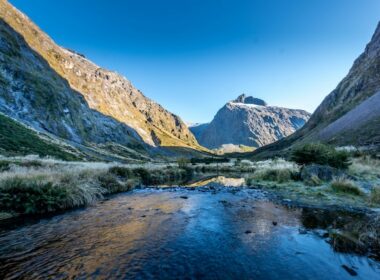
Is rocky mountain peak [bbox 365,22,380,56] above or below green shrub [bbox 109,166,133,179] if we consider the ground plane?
above

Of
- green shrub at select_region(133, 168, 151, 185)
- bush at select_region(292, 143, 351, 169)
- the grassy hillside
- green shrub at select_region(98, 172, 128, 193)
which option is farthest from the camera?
the grassy hillside

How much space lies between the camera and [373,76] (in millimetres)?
110562

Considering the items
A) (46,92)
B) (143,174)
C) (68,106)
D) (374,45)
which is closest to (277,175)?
(143,174)

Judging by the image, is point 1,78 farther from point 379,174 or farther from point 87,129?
point 379,174

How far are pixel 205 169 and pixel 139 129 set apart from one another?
145 metres

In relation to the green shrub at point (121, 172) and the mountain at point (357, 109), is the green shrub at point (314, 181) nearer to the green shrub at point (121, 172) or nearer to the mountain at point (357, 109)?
the green shrub at point (121, 172)

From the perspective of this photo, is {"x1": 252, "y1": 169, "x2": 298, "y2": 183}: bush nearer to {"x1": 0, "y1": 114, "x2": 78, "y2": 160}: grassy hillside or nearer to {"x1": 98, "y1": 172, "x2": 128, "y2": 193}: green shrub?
{"x1": 98, "y1": 172, "x2": 128, "y2": 193}: green shrub

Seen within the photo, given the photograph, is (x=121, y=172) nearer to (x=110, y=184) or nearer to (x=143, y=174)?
(x=143, y=174)

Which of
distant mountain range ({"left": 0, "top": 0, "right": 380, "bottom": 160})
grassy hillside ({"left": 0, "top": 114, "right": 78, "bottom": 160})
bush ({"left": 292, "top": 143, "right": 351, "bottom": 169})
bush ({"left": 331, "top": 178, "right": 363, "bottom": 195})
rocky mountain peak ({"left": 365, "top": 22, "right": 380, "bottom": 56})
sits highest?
rocky mountain peak ({"left": 365, "top": 22, "right": 380, "bottom": 56})

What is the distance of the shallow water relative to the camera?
23.2ft

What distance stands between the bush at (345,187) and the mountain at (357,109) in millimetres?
36122

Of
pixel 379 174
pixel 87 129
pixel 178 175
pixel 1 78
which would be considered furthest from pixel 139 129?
pixel 379 174

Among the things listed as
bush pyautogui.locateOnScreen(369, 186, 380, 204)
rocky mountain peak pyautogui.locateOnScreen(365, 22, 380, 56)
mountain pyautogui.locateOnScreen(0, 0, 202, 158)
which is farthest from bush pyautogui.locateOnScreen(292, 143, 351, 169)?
rocky mountain peak pyautogui.locateOnScreen(365, 22, 380, 56)

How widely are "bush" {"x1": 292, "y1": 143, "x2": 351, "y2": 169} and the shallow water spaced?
43.7 feet
